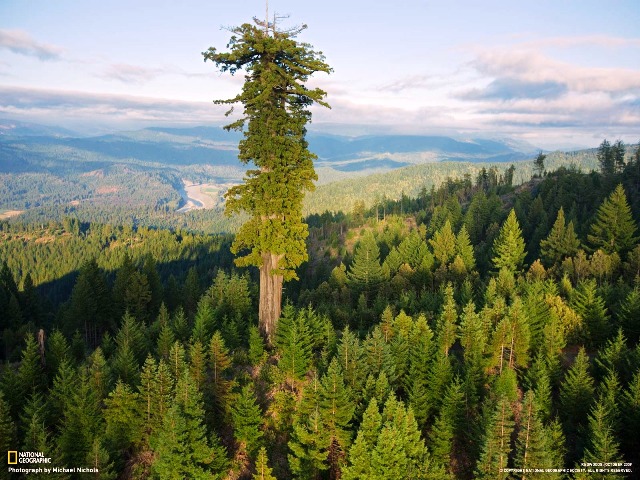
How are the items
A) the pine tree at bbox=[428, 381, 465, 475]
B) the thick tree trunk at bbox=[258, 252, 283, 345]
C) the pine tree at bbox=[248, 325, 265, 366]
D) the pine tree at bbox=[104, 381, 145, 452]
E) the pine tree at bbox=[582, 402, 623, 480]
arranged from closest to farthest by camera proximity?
1. the pine tree at bbox=[582, 402, 623, 480]
2. the pine tree at bbox=[104, 381, 145, 452]
3. the pine tree at bbox=[428, 381, 465, 475]
4. the pine tree at bbox=[248, 325, 265, 366]
5. the thick tree trunk at bbox=[258, 252, 283, 345]

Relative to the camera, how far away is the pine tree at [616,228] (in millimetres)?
Answer: 62188

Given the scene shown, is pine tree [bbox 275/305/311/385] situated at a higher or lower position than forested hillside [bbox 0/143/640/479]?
higher

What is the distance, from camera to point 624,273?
56.6 meters

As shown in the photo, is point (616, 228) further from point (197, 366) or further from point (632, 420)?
point (197, 366)

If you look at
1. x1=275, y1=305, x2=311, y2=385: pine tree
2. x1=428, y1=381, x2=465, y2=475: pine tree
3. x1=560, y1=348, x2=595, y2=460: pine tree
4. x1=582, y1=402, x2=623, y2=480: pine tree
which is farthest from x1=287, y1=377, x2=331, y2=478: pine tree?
x1=560, y1=348, x2=595, y2=460: pine tree

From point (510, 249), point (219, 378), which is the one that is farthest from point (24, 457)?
point (510, 249)

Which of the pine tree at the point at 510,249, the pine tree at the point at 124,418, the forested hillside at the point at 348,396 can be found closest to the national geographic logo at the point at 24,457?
the forested hillside at the point at 348,396

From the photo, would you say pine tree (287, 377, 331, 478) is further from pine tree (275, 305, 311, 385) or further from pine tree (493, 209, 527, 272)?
pine tree (493, 209, 527, 272)

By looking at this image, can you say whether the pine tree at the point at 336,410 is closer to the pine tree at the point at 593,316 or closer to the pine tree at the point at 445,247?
the pine tree at the point at 593,316

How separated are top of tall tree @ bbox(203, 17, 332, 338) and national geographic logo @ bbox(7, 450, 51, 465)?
39.2 ft

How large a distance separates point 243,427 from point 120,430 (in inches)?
227

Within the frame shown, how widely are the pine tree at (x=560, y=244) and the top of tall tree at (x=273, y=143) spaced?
51958 millimetres

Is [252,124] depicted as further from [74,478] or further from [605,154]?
[605,154]

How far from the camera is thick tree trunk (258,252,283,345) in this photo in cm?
2519
